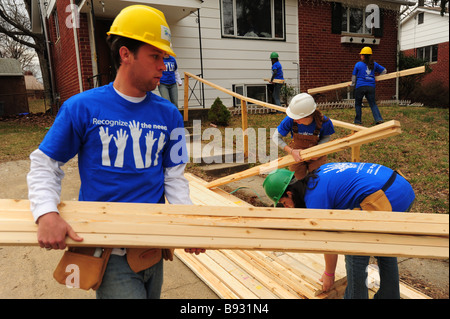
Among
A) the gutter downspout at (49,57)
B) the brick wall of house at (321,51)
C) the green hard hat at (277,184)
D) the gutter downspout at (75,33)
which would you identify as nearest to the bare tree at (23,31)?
the gutter downspout at (49,57)

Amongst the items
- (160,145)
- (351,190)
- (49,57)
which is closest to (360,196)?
(351,190)

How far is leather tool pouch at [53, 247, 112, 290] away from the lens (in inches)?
49.9

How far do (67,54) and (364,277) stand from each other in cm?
1089

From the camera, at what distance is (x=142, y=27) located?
136cm

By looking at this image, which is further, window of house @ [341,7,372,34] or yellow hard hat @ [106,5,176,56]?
window of house @ [341,7,372,34]

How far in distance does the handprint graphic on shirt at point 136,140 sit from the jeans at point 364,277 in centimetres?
154

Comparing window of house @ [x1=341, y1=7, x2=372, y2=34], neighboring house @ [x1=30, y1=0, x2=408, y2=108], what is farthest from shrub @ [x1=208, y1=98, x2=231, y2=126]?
window of house @ [x1=341, y1=7, x2=372, y2=34]

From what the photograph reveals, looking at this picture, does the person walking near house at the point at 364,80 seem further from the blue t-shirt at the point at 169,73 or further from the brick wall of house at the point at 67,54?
the brick wall of house at the point at 67,54

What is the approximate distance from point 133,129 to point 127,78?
0.72 feet

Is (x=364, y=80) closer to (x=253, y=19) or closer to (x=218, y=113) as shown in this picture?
(x=218, y=113)

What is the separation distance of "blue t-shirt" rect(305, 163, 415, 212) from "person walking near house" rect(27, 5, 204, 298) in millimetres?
1075

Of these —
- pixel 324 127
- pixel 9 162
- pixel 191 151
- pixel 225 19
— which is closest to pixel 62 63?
pixel 225 19

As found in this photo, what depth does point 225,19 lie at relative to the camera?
10516mm

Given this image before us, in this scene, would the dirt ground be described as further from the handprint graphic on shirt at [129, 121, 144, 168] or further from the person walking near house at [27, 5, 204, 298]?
the handprint graphic on shirt at [129, 121, 144, 168]
